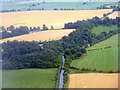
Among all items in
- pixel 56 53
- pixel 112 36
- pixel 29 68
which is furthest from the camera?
pixel 112 36

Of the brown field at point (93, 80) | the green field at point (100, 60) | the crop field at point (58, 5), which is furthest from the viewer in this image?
the crop field at point (58, 5)

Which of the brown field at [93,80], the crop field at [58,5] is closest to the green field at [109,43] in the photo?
the brown field at [93,80]

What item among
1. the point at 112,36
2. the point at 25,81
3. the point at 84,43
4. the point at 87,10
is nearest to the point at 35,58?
the point at 25,81

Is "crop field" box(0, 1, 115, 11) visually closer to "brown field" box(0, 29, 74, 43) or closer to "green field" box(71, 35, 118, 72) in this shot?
"brown field" box(0, 29, 74, 43)

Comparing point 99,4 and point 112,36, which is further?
point 99,4

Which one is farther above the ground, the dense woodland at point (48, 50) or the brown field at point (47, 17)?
the brown field at point (47, 17)

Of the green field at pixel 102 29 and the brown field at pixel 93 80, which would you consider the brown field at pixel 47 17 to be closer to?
the green field at pixel 102 29

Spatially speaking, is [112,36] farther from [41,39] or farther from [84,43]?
[41,39]

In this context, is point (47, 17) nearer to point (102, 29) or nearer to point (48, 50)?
point (102, 29)
